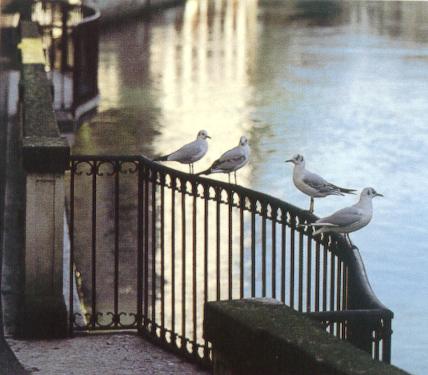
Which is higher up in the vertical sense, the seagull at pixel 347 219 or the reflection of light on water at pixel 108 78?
the seagull at pixel 347 219

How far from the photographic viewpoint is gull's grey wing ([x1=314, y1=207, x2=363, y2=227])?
7738 mm

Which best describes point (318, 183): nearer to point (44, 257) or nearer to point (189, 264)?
point (44, 257)

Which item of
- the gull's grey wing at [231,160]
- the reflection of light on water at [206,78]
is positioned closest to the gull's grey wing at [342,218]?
the gull's grey wing at [231,160]

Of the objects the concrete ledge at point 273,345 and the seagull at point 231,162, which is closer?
the concrete ledge at point 273,345

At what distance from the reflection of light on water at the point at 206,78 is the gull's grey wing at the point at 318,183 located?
740cm

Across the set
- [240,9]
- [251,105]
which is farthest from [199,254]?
[240,9]

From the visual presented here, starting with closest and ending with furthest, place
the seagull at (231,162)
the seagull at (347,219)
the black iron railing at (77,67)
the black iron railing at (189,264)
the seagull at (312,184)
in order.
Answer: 1. the black iron railing at (189,264)
2. the seagull at (347,219)
3. the seagull at (312,184)
4. the seagull at (231,162)
5. the black iron railing at (77,67)

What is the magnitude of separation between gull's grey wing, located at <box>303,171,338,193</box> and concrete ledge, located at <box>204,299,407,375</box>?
13.0ft

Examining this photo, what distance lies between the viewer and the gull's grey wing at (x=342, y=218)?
7.74 meters

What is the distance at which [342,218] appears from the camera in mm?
7828

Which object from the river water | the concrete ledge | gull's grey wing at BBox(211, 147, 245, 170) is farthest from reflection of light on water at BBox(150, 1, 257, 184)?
the concrete ledge

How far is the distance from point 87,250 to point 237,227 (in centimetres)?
193

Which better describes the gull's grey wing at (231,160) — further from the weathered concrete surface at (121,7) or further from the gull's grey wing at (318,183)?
the weathered concrete surface at (121,7)

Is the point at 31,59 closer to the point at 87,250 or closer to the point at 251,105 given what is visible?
the point at 87,250
